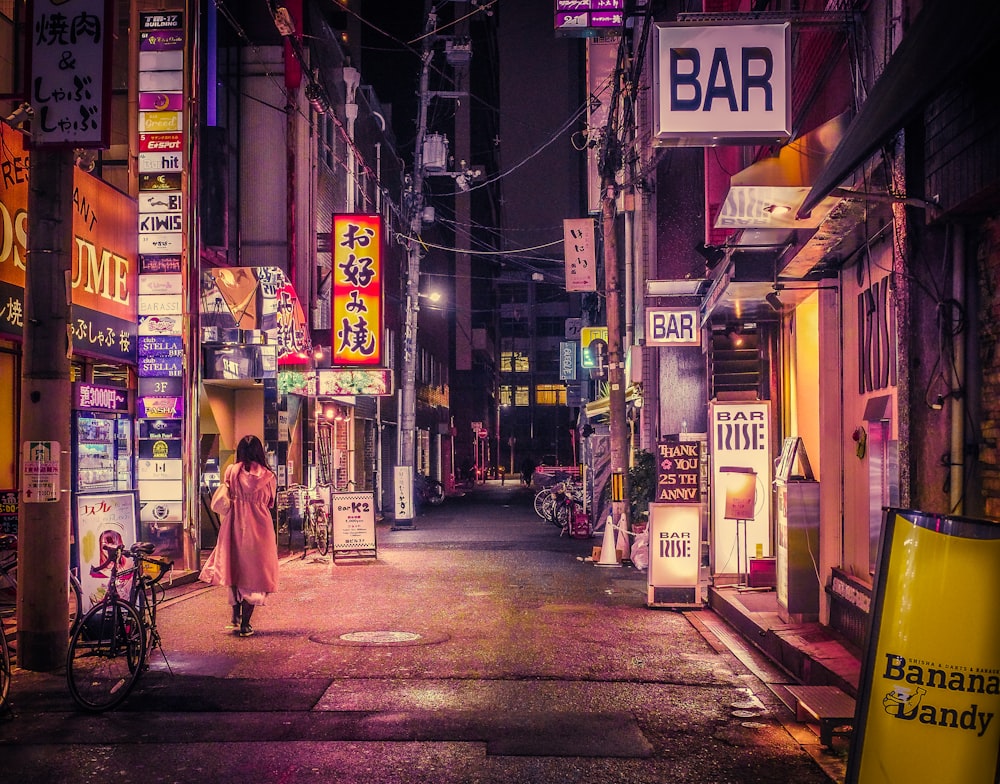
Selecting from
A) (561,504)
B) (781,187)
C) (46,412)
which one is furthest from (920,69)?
(561,504)

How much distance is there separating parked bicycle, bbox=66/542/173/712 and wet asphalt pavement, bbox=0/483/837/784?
0.19 m

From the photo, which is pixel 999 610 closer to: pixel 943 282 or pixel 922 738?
pixel 922 738

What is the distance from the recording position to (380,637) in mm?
10531

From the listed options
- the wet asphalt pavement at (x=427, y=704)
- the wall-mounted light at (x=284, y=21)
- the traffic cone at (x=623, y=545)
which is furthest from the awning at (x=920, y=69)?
the wall-mounted light at (x=284, y=21)

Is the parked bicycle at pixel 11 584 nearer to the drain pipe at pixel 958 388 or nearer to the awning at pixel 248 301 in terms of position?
the drain pipe at pixel 958 388

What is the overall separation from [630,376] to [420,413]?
22.2 metres

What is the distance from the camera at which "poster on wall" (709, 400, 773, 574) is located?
13914 mm

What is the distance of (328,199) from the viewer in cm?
2870

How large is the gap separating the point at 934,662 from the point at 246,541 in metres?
8.13

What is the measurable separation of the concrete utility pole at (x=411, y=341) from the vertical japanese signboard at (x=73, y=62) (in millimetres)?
16625

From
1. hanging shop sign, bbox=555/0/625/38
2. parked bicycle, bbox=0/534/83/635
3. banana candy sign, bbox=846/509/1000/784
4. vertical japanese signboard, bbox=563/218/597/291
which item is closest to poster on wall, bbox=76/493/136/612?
parked bicycle, bbox=0/534/83/635

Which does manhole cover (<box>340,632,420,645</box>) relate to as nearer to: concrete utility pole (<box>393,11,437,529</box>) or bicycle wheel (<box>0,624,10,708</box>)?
bicycle wheel (<box>0,624,10,708</box>)

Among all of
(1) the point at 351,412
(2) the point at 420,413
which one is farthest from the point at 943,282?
(2) the point at 420,413

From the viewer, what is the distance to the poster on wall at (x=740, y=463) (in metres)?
13.9
